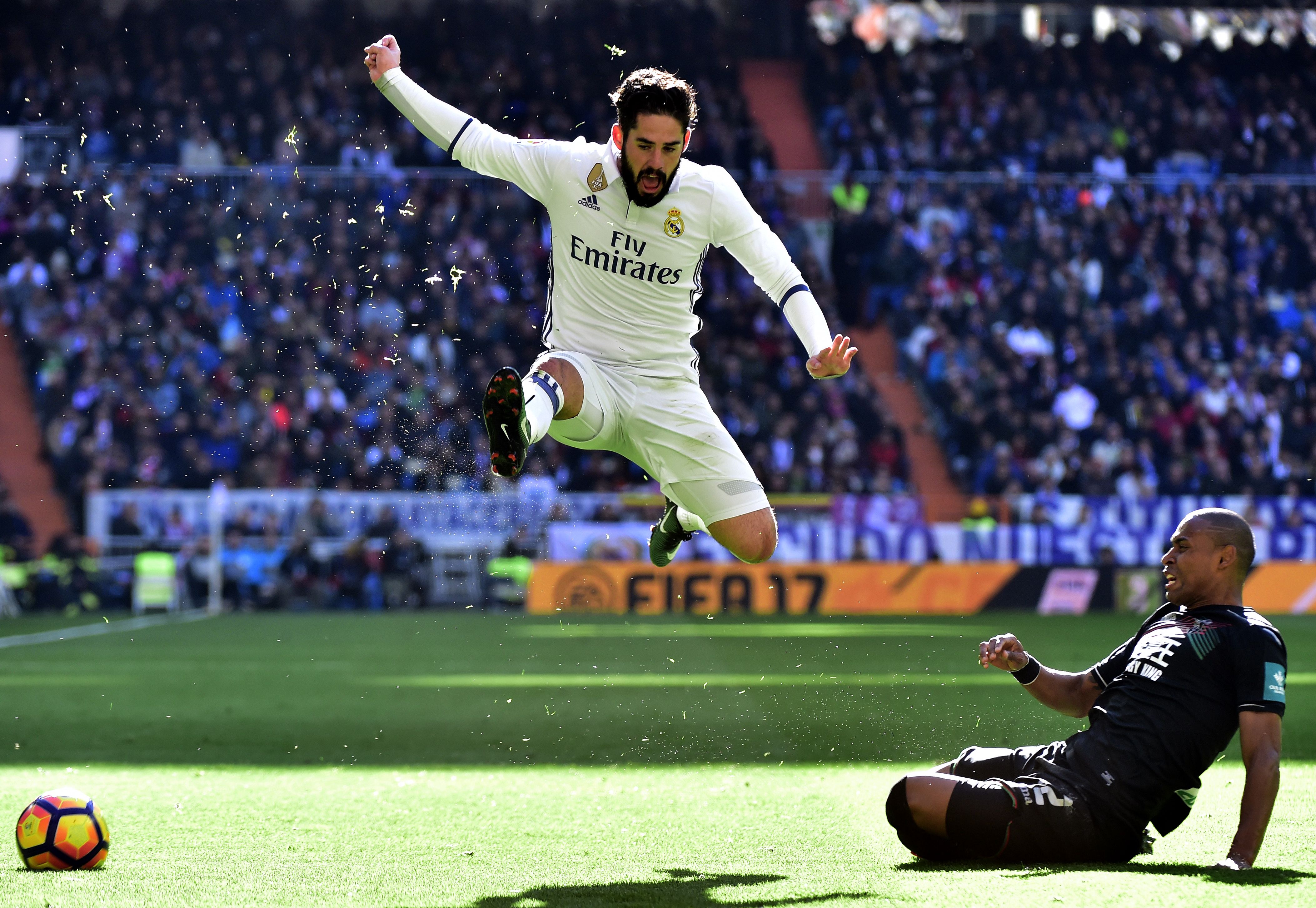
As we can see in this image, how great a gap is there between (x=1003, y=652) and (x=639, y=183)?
2.49m

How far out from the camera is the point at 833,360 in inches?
218

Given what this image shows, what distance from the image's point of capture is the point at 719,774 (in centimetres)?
688

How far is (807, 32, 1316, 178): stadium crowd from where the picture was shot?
23.4 meters

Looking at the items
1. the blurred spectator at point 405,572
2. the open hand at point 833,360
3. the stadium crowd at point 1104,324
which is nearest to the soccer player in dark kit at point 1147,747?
the open hand at point 833,360

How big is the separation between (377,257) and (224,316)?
2.30 m

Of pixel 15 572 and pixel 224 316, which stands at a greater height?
pixel 224 316

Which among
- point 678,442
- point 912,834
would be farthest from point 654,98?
point 912,834

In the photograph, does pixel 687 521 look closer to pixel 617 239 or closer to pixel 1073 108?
pixel 617 239

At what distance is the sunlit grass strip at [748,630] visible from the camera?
1519cm

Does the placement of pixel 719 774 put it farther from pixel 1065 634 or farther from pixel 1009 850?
pixel 1065 634

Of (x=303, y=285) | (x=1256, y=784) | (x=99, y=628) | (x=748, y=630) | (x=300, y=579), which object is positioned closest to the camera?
(x=1256, y=784)

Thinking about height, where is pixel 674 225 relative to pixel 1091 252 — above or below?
below

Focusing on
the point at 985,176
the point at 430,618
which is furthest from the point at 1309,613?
the point at 430,618

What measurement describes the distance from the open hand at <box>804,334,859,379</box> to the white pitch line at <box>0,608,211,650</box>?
37.0ft
